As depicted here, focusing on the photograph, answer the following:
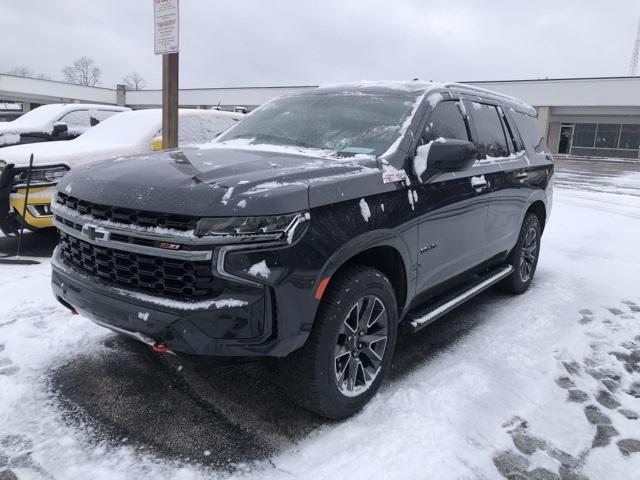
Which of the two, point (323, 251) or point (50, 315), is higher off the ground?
point (323, 251)

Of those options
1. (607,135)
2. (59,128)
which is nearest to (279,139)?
(59,128)

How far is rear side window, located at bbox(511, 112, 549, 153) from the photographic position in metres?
5.12

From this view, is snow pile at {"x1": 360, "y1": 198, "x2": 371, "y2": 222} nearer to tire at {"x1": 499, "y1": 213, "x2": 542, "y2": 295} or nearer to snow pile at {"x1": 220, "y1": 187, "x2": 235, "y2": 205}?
snow pile at {"x1": 220, "y1": 187, "x2": 235, "y2": 205}

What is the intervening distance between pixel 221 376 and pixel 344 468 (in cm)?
117

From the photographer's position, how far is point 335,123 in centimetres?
361

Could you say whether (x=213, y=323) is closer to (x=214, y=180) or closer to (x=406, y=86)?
(x=214, y=180)

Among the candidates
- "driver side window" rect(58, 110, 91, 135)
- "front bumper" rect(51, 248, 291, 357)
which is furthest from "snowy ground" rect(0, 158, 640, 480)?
"driver side window" rect(58, 110, 91, 135)

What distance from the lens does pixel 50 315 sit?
4074mm

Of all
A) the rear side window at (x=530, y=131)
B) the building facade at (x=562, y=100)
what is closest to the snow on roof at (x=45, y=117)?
the rear side window at (x=530, y=131)

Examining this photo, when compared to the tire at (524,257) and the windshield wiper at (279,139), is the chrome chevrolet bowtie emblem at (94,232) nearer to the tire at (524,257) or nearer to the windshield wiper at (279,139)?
the windshield wiper at (279,139)

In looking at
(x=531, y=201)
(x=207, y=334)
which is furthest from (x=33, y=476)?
(x=531, y=201)

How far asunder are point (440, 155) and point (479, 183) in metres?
0.93

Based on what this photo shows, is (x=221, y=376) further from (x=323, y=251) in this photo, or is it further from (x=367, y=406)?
(x=323, y=251)

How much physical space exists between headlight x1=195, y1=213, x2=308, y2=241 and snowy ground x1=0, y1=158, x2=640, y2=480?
2.65 feet
